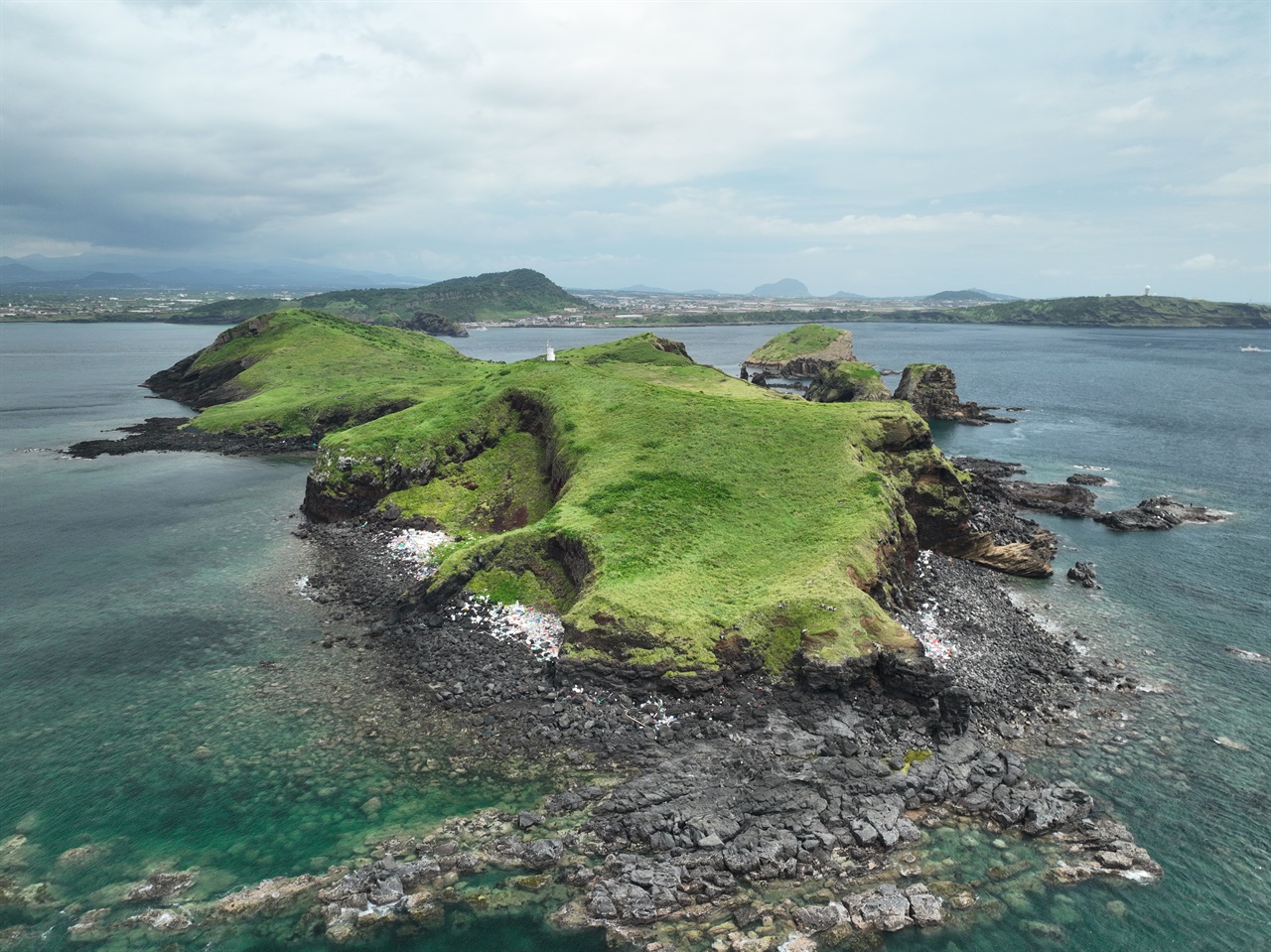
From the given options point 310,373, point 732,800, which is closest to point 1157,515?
point 732,800

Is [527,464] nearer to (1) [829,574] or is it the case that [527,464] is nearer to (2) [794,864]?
(1) [829,574]

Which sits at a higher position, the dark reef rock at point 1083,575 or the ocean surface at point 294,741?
the dark reef rock at point 1083,575

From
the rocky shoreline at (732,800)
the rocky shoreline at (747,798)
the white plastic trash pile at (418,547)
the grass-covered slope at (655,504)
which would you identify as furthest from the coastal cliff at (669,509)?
the rocky shoreline at (747,798)

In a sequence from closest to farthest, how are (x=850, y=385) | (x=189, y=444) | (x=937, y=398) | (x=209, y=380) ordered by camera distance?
(x=189, y=444) < (x=937, y=398) < (x=850, y=385) < (x=209, y=380)

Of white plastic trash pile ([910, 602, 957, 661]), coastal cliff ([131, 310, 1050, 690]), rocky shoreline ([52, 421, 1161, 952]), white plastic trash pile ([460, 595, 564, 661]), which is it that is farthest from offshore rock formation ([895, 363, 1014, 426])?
white plastic trash pile ([460, 595, 564, 661])

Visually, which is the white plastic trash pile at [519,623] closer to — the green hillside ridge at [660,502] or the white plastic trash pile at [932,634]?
the green hillside ridge at [660,502]

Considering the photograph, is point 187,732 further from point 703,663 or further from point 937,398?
point 937,398
